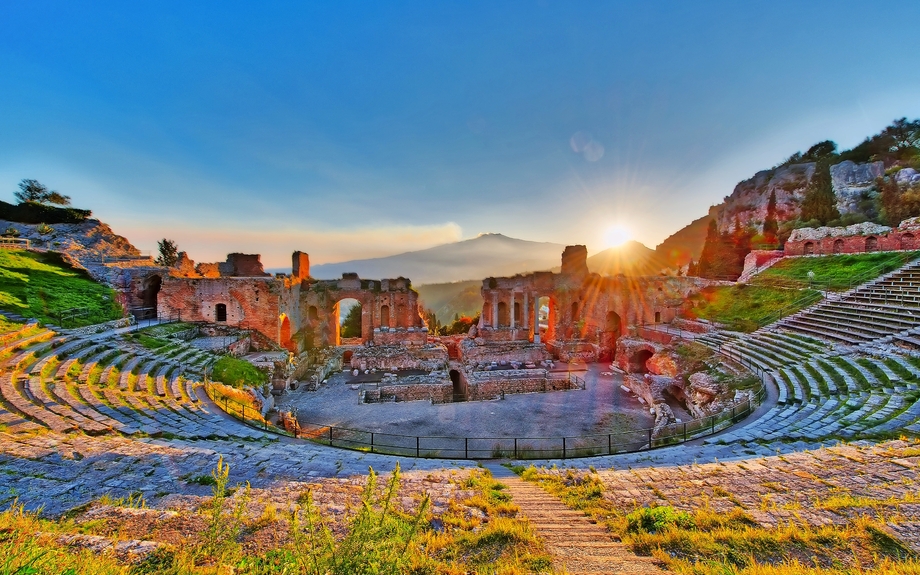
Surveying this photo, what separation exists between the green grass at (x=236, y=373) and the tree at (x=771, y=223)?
5130 cm

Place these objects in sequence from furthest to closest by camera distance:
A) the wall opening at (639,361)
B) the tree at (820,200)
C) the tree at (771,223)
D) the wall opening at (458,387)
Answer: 1. the tree at (771,223)
2. the tree at (820,200)
3. the wall opening at (639,361)
4. the wall opening at (458,387)

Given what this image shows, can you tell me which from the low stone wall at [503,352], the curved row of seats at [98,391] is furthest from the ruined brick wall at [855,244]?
the curved row of seats at [98,391]

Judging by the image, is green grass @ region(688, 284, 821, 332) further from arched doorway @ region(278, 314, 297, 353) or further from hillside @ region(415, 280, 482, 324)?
hillside @ region(415, 280, 482, 324)

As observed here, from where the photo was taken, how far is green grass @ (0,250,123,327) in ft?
48.0

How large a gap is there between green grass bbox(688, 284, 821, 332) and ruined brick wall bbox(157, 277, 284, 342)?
26392 millimetres

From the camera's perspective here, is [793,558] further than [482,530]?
No

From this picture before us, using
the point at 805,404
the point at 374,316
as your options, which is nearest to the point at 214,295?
the point at 374,316

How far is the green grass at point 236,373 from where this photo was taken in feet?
49.6

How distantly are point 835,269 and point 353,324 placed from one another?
123 ft

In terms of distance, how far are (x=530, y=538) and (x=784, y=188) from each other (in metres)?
61.8

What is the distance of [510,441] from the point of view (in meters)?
12.8

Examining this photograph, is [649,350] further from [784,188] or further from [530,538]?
[784,188]

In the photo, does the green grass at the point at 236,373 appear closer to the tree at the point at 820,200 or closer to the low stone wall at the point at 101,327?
the low stone wall at the point at 101,327

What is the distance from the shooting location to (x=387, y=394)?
1828cm
